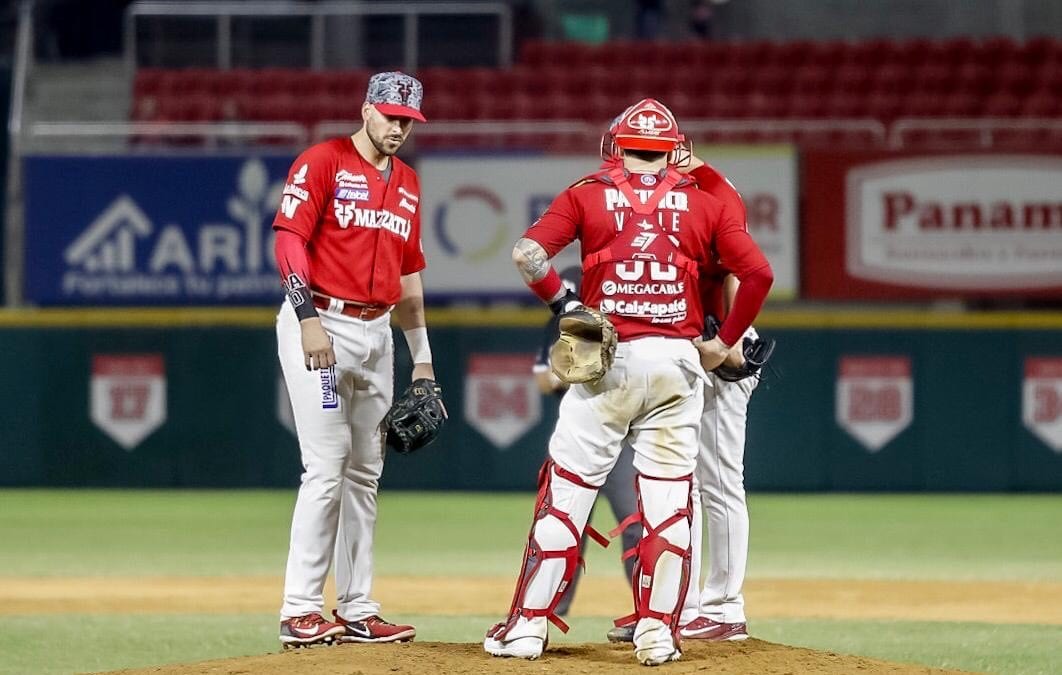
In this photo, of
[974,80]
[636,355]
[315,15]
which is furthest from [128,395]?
[636,355]

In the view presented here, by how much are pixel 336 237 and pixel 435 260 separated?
867cm

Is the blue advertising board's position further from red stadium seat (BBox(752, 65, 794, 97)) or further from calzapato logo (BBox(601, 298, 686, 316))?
calzapato logo (BBox(601, 298, 686, 316))

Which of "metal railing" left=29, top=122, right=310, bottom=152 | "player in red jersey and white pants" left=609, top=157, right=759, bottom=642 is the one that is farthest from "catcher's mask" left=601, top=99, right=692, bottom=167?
"metal railing" left=29, top=122, right=310, bottom=152

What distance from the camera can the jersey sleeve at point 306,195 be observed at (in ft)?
19.3

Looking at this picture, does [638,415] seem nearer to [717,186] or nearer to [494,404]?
[717,186]

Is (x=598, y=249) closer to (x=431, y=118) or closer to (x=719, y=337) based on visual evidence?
(x=719, y=337)

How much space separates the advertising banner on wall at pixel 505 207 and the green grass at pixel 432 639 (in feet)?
23.3

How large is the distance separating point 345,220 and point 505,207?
342 inches

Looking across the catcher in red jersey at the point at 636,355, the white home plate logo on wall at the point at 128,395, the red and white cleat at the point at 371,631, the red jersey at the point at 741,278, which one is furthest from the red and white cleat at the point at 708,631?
the white home plate logo on wall at the point at 128,395

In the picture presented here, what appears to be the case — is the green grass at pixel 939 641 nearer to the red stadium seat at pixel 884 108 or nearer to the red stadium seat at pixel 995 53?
the red stadium seat at pixel 884 108

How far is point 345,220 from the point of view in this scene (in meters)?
5.97

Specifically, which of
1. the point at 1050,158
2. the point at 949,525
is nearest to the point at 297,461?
the point at 949,525

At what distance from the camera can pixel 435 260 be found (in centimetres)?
1466

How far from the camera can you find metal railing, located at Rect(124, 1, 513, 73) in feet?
58.3
